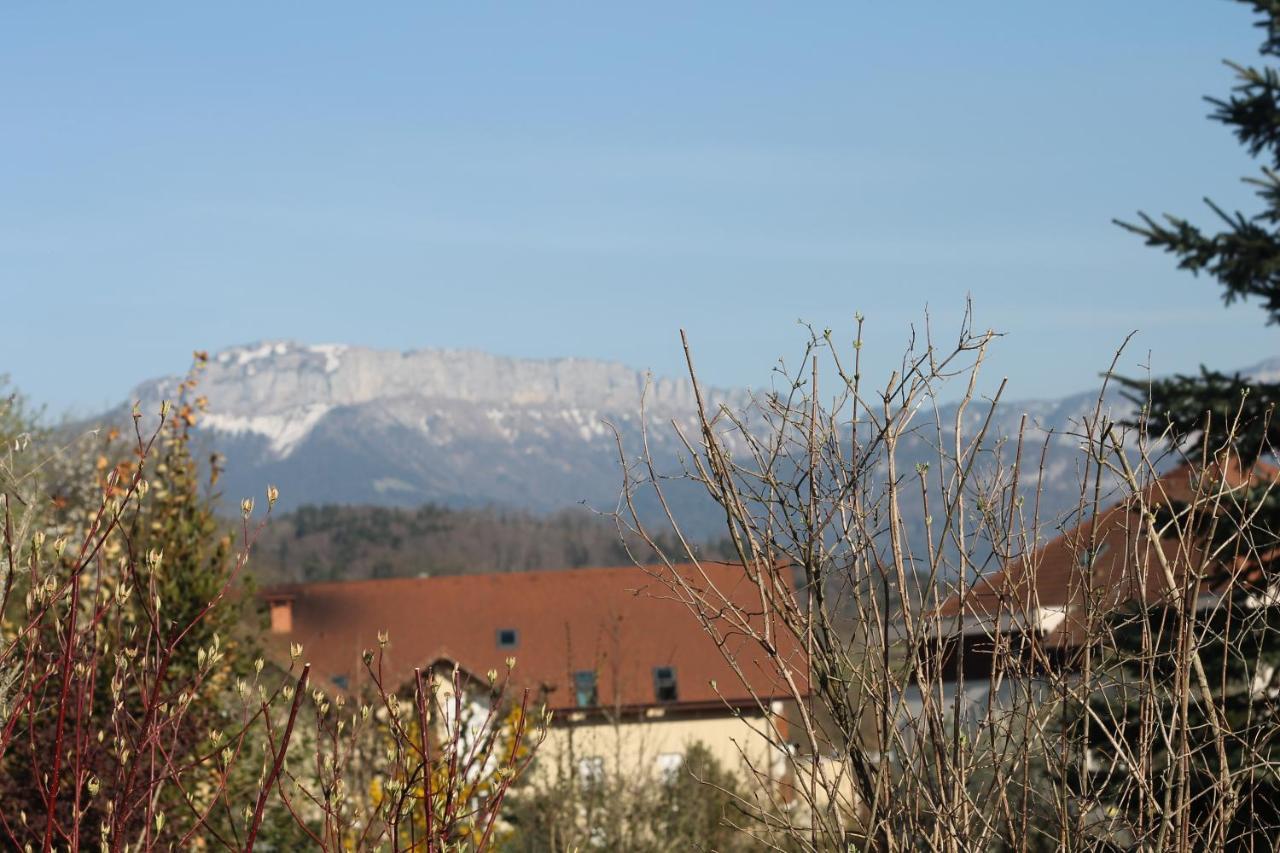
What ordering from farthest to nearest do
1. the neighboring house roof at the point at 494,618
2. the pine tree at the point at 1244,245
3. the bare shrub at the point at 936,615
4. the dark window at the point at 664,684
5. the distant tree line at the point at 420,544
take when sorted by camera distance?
the distant tree line at the point at 420,544
the neighboring house roof at the point at 494,618
the dark window at the point at 664,684
the pine tree at the point at 1244,245
the bare shrub at the point at 936,615

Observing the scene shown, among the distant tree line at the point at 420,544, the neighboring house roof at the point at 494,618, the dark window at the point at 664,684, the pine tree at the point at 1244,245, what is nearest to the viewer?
the pine tree at the point at 1244,245

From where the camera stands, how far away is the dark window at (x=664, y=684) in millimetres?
38906

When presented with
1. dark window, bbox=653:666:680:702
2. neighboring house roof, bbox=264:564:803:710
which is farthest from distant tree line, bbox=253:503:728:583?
dark window, bbox=653:666:680:702

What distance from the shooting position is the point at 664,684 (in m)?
39.5

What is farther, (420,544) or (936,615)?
(420,544)

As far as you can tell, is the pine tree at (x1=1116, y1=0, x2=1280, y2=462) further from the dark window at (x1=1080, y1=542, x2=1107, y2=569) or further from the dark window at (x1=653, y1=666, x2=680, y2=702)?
the dark window at (x1=653, y1=666, x2=680, y2=702)

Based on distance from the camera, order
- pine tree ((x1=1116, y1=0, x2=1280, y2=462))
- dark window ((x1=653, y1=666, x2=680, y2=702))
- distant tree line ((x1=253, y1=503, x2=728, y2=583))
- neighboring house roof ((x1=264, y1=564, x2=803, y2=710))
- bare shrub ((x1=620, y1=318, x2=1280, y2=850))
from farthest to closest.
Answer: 1. distant tree line ((x1=253, y1=503, x2=728, y2=583))
2. neighboring house roof ((x1=264, y1=564, x2=803, y2=710))
3. dark window ((x1=653, y1=666, x2=680, y2=702))
4. pine tree ((x1=1116, y1=0, x2=1280, y2=462))
5. bare shrub ((x1=620, y1=318, x2=1280, y2=850))

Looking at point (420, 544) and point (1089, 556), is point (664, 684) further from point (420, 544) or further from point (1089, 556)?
point (420, 544)

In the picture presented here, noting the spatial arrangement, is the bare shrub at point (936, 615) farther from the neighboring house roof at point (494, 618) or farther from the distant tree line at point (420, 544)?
the distant tree line at point (420, 544)

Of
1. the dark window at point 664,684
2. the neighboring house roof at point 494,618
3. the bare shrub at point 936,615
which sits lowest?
the dark window at point 664,684

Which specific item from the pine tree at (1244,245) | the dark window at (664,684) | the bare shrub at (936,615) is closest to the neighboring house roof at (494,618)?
the dark window at (664,684)

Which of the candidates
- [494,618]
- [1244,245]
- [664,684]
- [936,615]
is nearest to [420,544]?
[494,618]

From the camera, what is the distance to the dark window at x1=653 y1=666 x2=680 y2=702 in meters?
38.9

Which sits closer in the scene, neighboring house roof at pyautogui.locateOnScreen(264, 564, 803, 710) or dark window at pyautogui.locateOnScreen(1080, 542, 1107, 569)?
dark window at pyautogui.locateOnScreen(1080, 542, 1107, 569)
